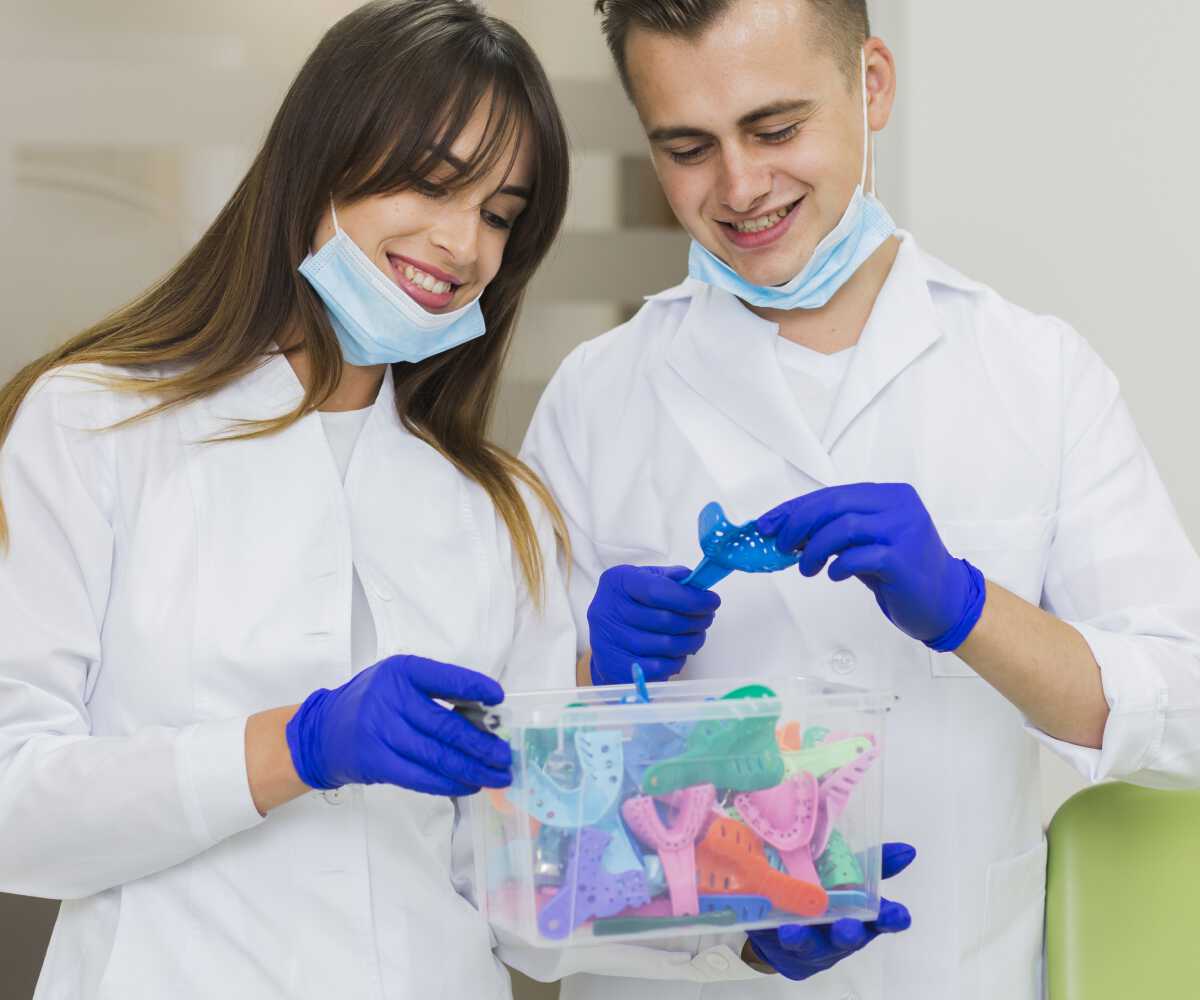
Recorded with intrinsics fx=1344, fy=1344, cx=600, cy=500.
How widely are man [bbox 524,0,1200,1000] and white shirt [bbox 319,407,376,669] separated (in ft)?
0.76

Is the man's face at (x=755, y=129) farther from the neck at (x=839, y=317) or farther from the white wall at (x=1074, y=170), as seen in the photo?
the white wall at (x=1074, y=170)

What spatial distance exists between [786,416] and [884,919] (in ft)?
1.70

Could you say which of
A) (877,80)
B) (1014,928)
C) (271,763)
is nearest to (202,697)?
(271,763)

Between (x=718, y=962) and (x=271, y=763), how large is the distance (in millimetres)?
499

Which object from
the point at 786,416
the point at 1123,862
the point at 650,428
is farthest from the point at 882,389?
the point at 1123,862

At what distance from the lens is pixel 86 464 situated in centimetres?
121

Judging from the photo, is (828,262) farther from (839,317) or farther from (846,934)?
(846,934)

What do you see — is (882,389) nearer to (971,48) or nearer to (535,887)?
(535,887)

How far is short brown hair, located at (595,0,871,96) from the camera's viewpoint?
135 cm

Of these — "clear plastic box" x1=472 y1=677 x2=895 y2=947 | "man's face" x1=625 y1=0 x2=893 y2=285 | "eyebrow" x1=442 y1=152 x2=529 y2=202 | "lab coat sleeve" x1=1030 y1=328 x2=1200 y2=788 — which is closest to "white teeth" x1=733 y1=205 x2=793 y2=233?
"man's face" x1=625 y1=0 x2=893 y2=285

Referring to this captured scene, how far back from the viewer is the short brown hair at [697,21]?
135 centimetres

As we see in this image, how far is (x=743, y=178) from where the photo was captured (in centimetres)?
136

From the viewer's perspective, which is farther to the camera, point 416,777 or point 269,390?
point 269,390

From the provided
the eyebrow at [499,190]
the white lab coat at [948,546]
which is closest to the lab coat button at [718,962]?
the white lab coat at [948,546]
